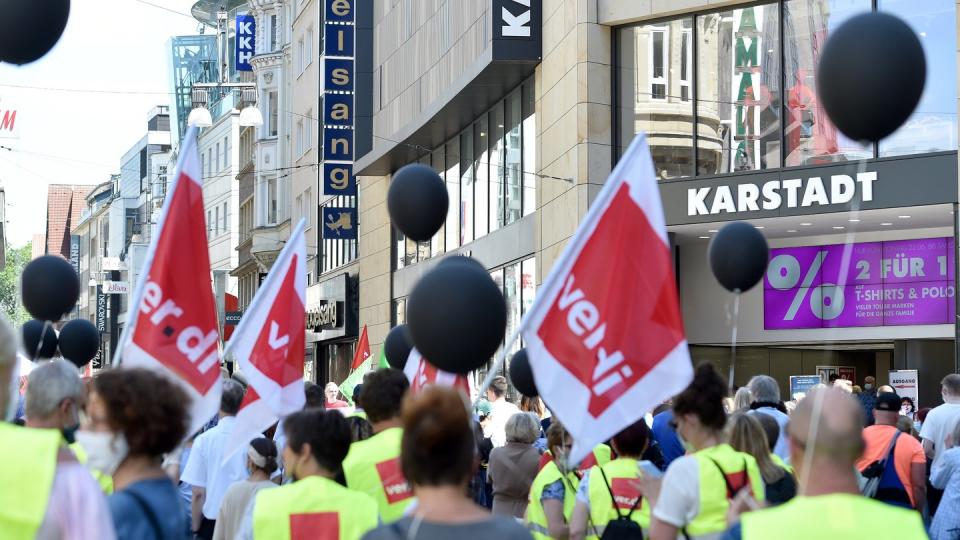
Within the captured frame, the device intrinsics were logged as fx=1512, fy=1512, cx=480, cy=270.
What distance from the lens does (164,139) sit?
104000 millimetres

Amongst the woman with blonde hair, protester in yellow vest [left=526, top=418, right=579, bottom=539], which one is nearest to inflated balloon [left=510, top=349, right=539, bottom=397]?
protester in yellow vest [left=526, top=418, right=579, bottom=539]

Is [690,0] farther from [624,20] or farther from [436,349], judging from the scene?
[436,349]

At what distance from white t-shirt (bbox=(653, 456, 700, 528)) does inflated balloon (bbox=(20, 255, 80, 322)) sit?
736 cm

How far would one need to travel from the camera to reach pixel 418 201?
31.4 feet

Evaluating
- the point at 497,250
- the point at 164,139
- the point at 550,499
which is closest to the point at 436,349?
the point at 550,499

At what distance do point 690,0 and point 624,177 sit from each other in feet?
55.9

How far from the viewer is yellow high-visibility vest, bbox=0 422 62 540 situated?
4191 mm

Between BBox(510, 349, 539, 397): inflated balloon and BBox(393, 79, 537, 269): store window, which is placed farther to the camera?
BBox(393, 79, 537, 269): store window

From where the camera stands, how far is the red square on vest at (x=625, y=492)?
7094mm

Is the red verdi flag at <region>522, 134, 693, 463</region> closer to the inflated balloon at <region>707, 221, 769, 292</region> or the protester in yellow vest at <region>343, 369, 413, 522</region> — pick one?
the protester in yellow vest at <region>343, 369, 413, 522</region>

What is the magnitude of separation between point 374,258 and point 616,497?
31.8 m

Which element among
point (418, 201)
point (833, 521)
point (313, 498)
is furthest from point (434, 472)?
point (418, 201)

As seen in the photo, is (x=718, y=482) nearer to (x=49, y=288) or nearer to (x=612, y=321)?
(x=612, y=321)

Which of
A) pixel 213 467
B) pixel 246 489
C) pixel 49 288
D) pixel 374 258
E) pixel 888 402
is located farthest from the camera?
pixel 374 258
